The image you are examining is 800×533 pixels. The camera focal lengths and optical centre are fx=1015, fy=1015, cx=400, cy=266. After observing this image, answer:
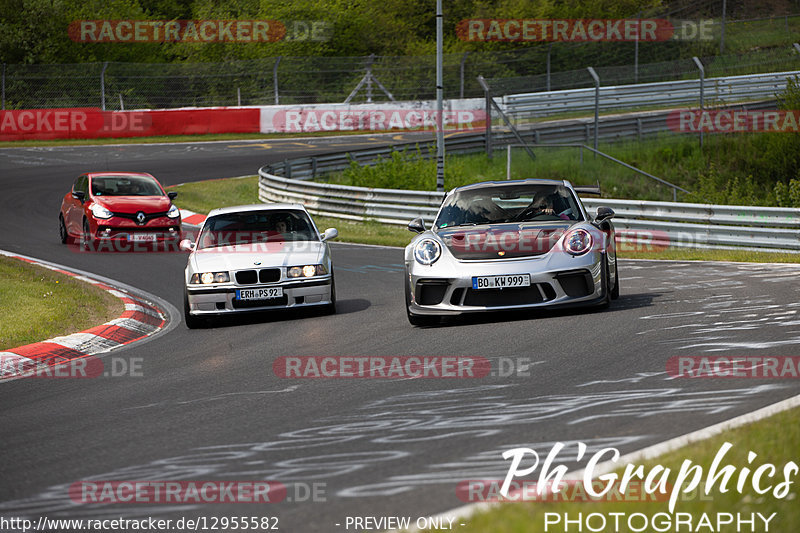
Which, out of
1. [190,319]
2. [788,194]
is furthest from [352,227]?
[190,319]

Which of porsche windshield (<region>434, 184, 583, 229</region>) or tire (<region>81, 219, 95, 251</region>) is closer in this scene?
porsche windshield (<region>434, 184, 583, 229</region>)

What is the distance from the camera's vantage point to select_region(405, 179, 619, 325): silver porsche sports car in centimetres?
952

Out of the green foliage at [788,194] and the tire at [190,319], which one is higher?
the green foliage at [788,194]

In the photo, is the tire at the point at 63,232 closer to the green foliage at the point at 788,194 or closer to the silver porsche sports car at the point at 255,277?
the silver porsche sports car at the point at 255,277

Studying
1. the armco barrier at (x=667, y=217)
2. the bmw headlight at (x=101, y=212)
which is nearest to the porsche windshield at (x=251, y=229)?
the bmw headlight at (x=101, y=212)

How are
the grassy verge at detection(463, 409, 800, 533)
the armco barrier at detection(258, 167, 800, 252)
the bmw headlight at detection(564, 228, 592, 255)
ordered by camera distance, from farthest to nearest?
the armco barrier at detection(258, 167, 800, 252)
the bmw headlight at detection(564, 228, 592, 255)
the grassy verge at detection(463, 409, 800, 533)

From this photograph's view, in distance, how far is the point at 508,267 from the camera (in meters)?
9.50

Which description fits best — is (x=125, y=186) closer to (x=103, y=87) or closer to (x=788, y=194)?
(x=788, y=194)

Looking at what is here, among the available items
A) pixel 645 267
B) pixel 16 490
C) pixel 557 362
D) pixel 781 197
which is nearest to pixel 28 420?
pixel 16 490

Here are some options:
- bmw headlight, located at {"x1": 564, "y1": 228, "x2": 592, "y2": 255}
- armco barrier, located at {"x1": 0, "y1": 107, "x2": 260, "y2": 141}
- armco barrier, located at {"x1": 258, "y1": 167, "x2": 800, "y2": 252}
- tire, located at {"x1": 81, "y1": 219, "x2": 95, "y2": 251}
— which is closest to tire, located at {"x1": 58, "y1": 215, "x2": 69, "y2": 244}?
tire, located at {"x1": 81, "y1": 219, "x2": 95, "y2": 251}

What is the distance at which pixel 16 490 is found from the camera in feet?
16.4

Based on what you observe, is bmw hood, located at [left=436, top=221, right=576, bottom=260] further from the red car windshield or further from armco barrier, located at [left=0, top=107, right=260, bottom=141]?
armco barrier, located at [left=0, top=107, right=260, bottom=141]

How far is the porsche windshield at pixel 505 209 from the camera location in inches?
419

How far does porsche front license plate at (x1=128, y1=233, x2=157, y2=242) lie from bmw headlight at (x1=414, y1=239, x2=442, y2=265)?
34.1 ft
